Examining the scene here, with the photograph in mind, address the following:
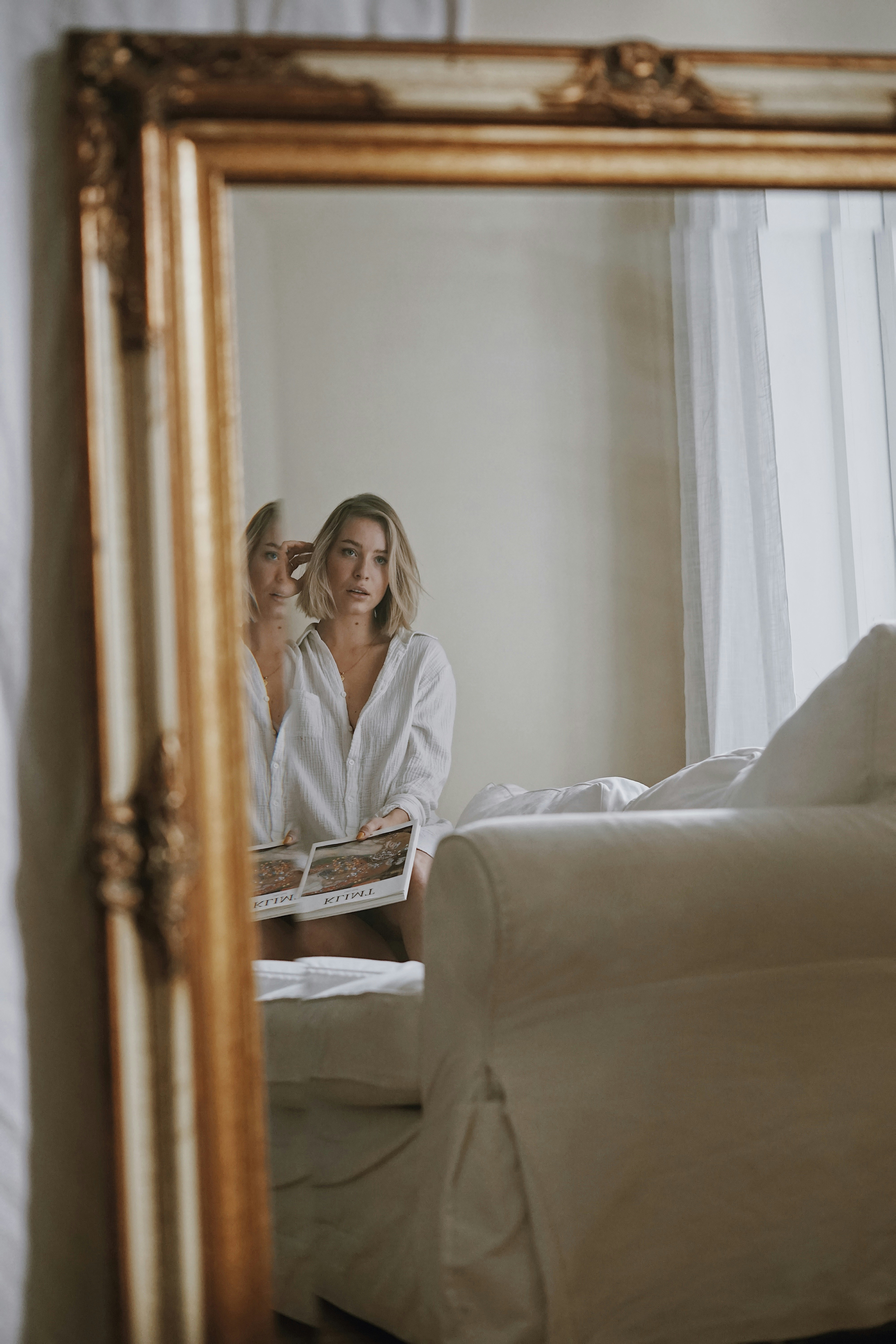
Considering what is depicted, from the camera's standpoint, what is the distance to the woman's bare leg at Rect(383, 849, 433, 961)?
111cm

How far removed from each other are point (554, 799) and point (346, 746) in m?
0.23

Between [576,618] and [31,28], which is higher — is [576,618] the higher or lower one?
the lower one

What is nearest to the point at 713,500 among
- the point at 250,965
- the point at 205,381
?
the point at 205,381

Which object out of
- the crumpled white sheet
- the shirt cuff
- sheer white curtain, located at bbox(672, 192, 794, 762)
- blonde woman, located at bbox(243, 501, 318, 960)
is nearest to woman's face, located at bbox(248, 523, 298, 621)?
blonde woman, located at bbox(243, 501, 318, 960)

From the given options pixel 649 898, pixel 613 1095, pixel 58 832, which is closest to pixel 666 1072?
pixel 613 1095

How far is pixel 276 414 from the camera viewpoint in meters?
1.10

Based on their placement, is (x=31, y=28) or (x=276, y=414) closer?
(x=31, y=28)

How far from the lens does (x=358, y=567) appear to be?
4.02 feet

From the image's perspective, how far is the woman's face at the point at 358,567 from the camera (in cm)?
119

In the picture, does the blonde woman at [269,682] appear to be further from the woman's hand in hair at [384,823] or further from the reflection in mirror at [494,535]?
the woman's hand in hair at [384,823]

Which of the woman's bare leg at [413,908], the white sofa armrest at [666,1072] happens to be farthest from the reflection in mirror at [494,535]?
the white sofa armrest at [666,1072]

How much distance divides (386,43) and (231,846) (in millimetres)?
687

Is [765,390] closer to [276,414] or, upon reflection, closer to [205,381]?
[276,414]

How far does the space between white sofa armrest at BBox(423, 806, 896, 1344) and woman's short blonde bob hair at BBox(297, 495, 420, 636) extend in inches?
11.8
